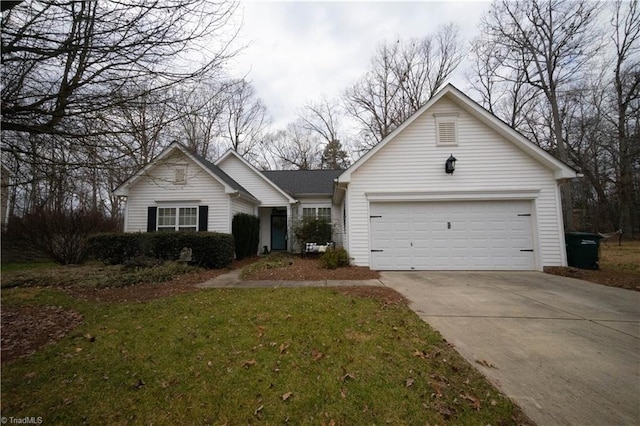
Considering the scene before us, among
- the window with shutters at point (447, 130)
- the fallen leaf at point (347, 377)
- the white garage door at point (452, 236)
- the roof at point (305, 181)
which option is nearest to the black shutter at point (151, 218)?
the roof at point (305, 181)

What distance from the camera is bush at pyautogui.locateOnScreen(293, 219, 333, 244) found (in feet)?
42.5

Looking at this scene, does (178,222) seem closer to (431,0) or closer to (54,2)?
(54,2)

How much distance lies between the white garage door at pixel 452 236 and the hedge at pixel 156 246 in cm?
578

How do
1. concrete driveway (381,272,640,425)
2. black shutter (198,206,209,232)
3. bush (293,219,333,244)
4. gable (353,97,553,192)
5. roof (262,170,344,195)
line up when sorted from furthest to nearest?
roof (262,170,344,195), bush (293,219,333,244), black shutter (198,206,209,232), gable (353,97,553,192), concrete driveway (381,272,640,425)

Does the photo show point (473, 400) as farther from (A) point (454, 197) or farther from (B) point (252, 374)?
(A) point (454, 197)

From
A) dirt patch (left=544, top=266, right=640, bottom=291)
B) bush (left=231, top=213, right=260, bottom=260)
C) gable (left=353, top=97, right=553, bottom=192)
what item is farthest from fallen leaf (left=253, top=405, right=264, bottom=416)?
bush (left=231, top=213, right=260, bottom=260)

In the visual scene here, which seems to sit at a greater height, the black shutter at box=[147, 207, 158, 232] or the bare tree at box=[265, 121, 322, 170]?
the bare tree at box=[265, 121, 322, 170]

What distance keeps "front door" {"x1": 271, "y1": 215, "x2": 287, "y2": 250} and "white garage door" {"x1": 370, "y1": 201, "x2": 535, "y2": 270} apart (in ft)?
26.0

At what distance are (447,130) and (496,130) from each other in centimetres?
164

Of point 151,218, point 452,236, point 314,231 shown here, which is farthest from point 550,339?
point 151,218

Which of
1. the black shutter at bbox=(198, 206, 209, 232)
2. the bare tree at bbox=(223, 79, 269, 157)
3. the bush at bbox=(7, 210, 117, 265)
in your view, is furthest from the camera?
the bare tree at bbox=(223, 79, 269, 157)

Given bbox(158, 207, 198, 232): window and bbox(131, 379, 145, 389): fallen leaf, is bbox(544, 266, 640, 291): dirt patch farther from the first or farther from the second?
bbox(158, 207, 198, 232): window

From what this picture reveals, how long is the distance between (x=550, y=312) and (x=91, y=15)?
328 inches

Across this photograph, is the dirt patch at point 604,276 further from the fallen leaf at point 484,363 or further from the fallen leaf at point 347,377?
the fallen leaf at point 347,377
